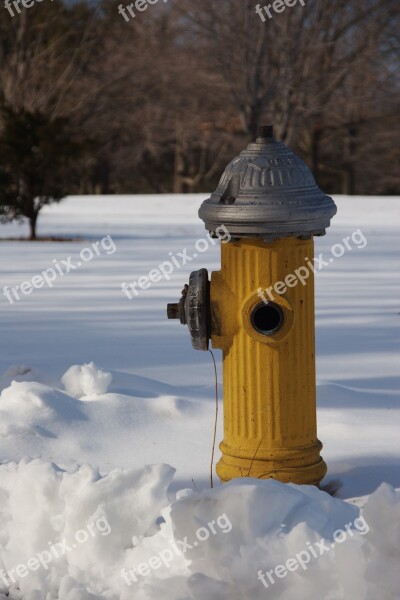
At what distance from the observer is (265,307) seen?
12.7ft

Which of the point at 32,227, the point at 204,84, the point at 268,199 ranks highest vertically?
the point at 204,84

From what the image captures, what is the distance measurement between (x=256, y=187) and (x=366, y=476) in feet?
4.26

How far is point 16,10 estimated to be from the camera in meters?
32.4

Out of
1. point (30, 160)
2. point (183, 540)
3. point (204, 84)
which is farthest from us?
point (204, 84)

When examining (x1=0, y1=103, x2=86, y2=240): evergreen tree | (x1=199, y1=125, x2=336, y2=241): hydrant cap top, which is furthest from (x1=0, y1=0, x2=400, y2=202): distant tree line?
(x1=199, y1=125, x2=336, y2=241): hydrant cap top

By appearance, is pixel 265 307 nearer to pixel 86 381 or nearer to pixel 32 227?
pixel 86 381

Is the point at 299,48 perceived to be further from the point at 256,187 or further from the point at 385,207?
the point at 256,187

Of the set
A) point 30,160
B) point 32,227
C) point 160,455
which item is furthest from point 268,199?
point 30,160

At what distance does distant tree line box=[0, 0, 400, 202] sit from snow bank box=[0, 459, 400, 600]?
24.9 m

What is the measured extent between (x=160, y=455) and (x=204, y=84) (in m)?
30.3

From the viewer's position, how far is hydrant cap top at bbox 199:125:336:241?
376cm

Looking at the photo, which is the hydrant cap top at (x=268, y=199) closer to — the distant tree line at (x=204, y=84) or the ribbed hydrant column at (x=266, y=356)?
the ribbed hydrant column at (x=266, y=356)

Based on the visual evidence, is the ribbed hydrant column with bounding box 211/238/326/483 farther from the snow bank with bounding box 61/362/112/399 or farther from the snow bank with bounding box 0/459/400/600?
the snow bank with bounding box 61/362/112/399

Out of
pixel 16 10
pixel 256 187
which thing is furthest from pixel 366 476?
pixel 16 10
